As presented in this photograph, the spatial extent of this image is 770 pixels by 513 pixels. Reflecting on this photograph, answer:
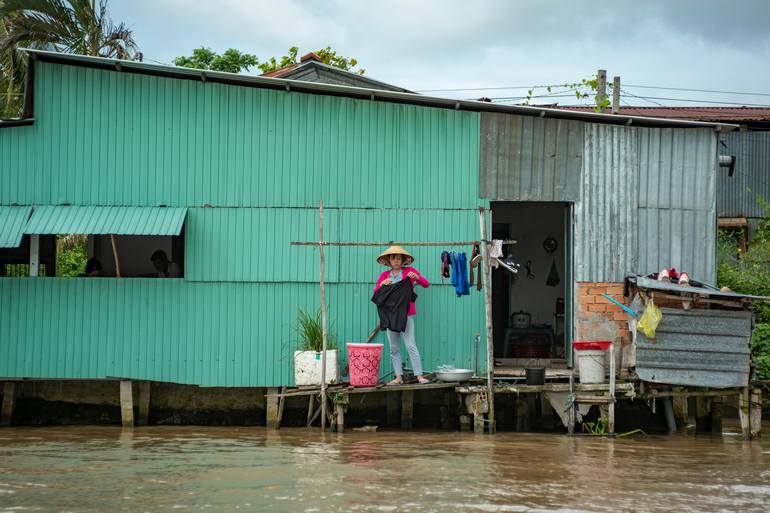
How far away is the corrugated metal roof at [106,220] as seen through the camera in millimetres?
12914

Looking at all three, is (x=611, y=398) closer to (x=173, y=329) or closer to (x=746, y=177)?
(x=173, y=329)

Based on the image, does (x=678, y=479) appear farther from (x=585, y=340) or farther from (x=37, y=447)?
(x=37, y=447)

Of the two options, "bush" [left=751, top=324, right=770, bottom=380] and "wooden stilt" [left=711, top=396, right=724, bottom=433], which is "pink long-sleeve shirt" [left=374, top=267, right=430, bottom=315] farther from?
"bush" [left=751, top=324, right=770, bottom=380]

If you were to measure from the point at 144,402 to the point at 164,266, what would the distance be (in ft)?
6.29

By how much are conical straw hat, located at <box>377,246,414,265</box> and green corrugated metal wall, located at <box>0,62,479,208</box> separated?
0.87 metres

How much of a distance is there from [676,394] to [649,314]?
43.3 inches

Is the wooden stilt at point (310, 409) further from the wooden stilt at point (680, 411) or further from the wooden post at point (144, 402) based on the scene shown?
the wooden stilt at point (680, 411)

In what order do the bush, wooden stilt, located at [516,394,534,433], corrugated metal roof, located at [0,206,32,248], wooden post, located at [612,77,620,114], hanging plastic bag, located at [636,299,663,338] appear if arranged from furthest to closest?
wooden post, located at [612,77,620,114]
the bush
wooden stilt, located at [516,394,534,433]
corrugated metal roof, located at [0,206,32,248]
hanging plastic bag, located at [636,299,663,338]

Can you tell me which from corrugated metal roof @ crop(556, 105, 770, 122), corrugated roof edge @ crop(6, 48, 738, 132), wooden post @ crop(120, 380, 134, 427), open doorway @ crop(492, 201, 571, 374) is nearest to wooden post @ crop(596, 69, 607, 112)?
corrugated metal roof @ crop(556, 105, 770, 122)

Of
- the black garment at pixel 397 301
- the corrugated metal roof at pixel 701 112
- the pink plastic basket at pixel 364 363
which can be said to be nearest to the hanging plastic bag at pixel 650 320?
the black garment at pixel 397 301

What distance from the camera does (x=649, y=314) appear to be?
12.4 metres

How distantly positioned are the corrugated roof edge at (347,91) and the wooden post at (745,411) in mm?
3472

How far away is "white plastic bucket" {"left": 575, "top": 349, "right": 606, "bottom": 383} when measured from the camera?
1257cm

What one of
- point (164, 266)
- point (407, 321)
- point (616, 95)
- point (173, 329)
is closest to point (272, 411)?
point (173, 329)
